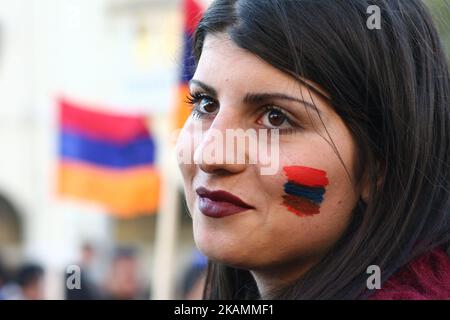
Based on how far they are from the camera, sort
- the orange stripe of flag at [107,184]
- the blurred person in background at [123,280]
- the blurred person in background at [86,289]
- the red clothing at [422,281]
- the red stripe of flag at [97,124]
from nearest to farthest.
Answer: the red clothing at [422,281], the blurred person in background at [86,289], the blurred person in background at [123,280], the orange stripe of flag at [107,184], the red stripe of flag at [97,124]

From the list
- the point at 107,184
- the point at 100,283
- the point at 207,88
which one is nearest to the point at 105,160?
the point at 107,184

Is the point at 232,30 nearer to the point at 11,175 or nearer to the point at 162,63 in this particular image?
the point at 162,63

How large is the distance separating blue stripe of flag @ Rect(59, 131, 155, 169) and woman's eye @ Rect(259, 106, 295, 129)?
789cm

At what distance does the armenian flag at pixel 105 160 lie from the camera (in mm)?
9852

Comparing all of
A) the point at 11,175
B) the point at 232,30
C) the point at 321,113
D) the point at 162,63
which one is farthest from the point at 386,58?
the point at 11,175

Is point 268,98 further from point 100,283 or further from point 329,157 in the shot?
point 100,283

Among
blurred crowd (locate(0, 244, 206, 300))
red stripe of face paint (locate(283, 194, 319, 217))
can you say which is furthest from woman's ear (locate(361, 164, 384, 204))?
blurred crowd (locate(0, 244, 206, 300))

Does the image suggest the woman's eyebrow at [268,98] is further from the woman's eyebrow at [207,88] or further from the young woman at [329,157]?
the woman's eyebrow at [207,88]

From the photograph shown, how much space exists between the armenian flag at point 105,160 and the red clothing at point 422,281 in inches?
308

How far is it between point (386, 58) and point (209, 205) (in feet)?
1.74

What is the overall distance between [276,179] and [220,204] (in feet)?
0.48

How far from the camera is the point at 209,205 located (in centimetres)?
217

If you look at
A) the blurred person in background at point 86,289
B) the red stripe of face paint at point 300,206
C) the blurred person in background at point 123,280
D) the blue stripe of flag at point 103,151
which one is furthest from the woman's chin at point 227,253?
the blue stripe of flag at point 103,151

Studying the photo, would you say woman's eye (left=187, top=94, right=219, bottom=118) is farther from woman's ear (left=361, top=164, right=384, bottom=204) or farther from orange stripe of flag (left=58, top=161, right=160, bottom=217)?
orange stripe of flag (left=58, top=161, right=160, bottom=217)
